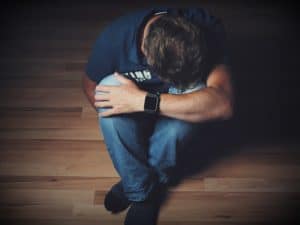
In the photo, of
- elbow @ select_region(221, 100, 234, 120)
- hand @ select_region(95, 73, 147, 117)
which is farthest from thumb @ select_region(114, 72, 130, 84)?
elbow @ select_region(221, 100, 234, 120)

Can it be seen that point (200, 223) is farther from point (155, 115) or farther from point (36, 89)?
point (36, 89)

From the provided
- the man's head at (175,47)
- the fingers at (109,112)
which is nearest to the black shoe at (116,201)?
the fingers at (109,112)

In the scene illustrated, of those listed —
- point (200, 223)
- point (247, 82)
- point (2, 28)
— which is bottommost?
point (200, 223)

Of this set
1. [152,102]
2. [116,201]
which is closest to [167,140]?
[152,102]

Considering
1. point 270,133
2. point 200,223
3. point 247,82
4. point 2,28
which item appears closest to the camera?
point 200,223

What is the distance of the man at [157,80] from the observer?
87 centimetres

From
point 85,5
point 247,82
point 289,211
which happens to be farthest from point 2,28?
point 289,211

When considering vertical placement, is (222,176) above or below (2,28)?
below

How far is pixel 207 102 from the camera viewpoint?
90cm

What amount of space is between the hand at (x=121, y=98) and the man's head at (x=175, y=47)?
2.7 inches

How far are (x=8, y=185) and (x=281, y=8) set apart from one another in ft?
3.79

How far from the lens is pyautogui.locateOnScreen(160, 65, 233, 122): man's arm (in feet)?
2.96

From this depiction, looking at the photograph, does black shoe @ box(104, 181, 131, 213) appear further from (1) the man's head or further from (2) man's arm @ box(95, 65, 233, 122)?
(1) the man's head

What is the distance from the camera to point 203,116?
922 mm
